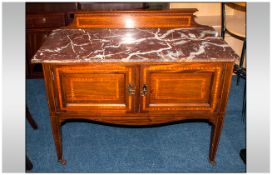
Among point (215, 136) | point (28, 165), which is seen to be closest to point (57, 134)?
point (28, 165)

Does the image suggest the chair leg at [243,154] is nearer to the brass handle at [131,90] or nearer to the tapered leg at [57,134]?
the brass handle at [131,90]

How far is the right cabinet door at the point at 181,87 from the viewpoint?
1620mm

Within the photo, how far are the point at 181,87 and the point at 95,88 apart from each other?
50 centimetres

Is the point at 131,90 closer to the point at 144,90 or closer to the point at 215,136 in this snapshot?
the point at 144,90

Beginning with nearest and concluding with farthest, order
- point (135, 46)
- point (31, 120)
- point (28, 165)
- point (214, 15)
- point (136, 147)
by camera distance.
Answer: point (135, 46), point (28, 165), point (136, 147), point (31, 120), point (214, 15)

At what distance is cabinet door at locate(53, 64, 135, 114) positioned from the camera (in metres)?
1.62

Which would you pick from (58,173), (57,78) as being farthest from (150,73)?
(58,173)

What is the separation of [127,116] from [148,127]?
2.56 feet

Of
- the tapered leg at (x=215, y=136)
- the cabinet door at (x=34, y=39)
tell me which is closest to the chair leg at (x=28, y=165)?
the tapered leg at (x=215, y=136)

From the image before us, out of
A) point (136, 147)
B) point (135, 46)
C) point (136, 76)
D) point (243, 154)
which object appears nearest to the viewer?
point (136, 76)

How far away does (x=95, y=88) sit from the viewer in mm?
1698

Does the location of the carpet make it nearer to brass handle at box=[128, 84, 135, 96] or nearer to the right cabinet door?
the right cabinet door

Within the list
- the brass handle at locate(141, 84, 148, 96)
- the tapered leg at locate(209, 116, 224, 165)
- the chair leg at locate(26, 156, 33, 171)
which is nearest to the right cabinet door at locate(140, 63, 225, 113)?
the brass handle at locate(141, 84, 148, 96)

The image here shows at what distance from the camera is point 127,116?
179 cm
